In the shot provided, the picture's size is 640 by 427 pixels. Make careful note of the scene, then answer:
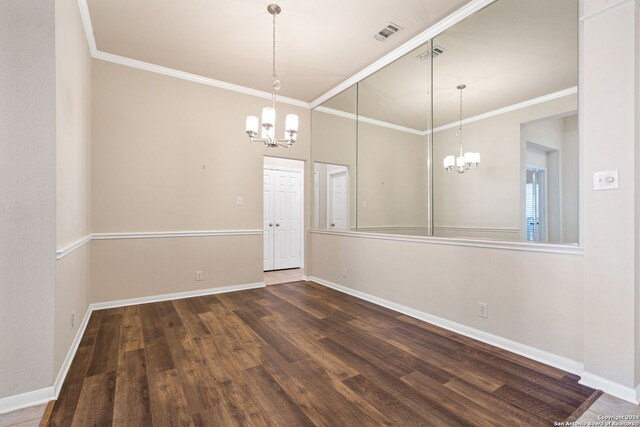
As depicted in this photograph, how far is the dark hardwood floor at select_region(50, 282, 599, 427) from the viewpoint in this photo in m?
1.68

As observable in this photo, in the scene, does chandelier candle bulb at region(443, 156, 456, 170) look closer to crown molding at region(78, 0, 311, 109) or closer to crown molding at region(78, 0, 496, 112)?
crown molding at region(78, 0, 496, 112)

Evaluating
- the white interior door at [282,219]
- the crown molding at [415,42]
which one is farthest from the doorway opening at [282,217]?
the crown molding at [415,42]

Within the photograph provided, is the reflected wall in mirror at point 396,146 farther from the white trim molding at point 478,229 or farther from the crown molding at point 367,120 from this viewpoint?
the white trim molding at point 478,229

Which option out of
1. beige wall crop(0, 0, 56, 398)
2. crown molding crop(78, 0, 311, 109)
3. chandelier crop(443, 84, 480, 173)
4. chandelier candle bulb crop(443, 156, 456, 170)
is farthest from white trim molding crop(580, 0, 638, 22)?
crown molding crop(78, 0, 311, 109)

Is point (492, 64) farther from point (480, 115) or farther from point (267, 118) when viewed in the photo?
point (267, 118)

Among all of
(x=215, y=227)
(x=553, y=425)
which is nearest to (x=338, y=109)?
(x=215, y=227)

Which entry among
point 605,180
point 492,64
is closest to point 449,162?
point 492,64

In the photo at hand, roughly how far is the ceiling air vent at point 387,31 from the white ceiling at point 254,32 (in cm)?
6

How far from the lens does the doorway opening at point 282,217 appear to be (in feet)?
19.3

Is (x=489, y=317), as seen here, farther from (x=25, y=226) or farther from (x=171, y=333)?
(x=25, y=226)

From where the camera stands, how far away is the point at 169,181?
3955 mm

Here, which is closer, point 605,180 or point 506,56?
point 605,180

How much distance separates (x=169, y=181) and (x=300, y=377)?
3.10m

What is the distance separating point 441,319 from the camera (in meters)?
3.01
